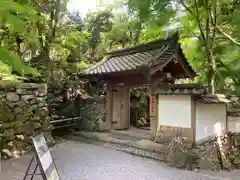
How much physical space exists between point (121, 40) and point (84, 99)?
5.66 metres

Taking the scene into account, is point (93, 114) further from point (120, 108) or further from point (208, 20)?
point (208, 20)

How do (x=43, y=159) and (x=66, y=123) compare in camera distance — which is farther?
(x=66, y=123)

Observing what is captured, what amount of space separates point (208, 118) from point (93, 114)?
5238mm

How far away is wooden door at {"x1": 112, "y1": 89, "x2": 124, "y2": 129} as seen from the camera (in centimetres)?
1136

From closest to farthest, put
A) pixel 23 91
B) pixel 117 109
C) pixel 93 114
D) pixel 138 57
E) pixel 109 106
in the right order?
1. pixel 23 91
2. pixel 138 57
3. pixel 109 106
4. pixel 117 109
5. pixel 93 114

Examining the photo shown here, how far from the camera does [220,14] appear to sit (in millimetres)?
8898

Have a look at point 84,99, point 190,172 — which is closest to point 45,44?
point 84,99

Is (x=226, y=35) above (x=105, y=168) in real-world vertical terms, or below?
above

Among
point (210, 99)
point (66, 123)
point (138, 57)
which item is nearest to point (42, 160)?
point (210, 99)

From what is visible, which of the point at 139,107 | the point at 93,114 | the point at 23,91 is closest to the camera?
the point at 23,91

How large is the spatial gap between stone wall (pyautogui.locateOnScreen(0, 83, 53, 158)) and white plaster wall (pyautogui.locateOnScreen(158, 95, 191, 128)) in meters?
3.92

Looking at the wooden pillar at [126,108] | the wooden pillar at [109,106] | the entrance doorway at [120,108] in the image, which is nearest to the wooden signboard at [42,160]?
the wooden pillar at [109,106]

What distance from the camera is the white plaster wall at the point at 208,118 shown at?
26.1 feet

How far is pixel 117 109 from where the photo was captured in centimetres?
1145
